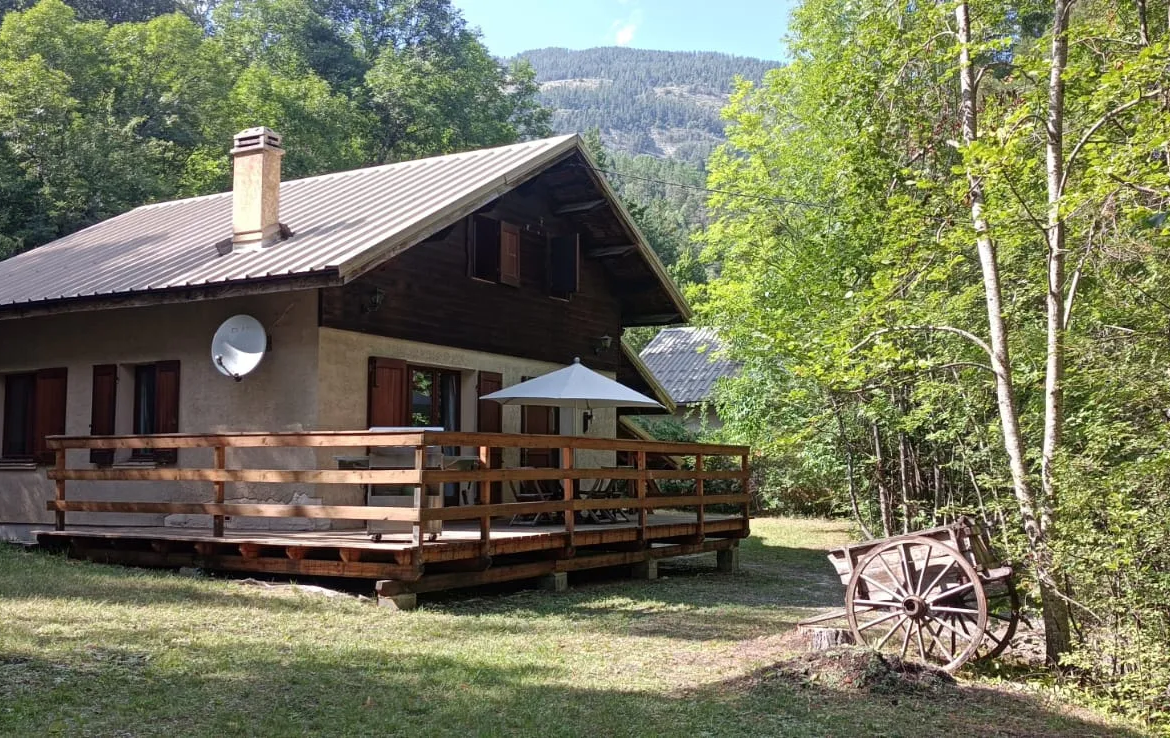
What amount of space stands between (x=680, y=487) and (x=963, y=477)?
39.7ft

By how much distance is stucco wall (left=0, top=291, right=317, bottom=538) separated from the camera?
38.2 feet

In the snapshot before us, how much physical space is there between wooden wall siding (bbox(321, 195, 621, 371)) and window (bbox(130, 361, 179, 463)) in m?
2.37

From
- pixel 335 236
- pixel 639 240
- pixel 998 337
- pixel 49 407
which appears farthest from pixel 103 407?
pixel 998 337

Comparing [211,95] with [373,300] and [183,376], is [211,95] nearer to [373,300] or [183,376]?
[183,376]

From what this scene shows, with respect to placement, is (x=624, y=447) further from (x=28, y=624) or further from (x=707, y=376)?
(x=707, y=376)

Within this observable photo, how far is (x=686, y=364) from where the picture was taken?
3256cm

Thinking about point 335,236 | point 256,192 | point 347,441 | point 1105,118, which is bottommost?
point 347,441

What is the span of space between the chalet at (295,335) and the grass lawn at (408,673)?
47.4 inches

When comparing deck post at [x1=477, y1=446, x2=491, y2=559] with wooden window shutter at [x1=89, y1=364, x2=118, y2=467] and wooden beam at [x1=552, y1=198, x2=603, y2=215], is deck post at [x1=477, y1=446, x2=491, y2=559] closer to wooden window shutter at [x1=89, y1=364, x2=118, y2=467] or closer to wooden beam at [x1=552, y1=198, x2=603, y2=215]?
wooden window shutter at [x1=89, y1=364, x2=118, y2=467]

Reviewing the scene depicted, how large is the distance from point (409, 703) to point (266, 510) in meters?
4.26

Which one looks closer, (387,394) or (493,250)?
(387,394)

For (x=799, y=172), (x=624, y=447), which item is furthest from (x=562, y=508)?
(x=799, y=172)

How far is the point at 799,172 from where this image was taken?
1980 cm

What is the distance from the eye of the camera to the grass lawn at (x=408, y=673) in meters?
5.68
